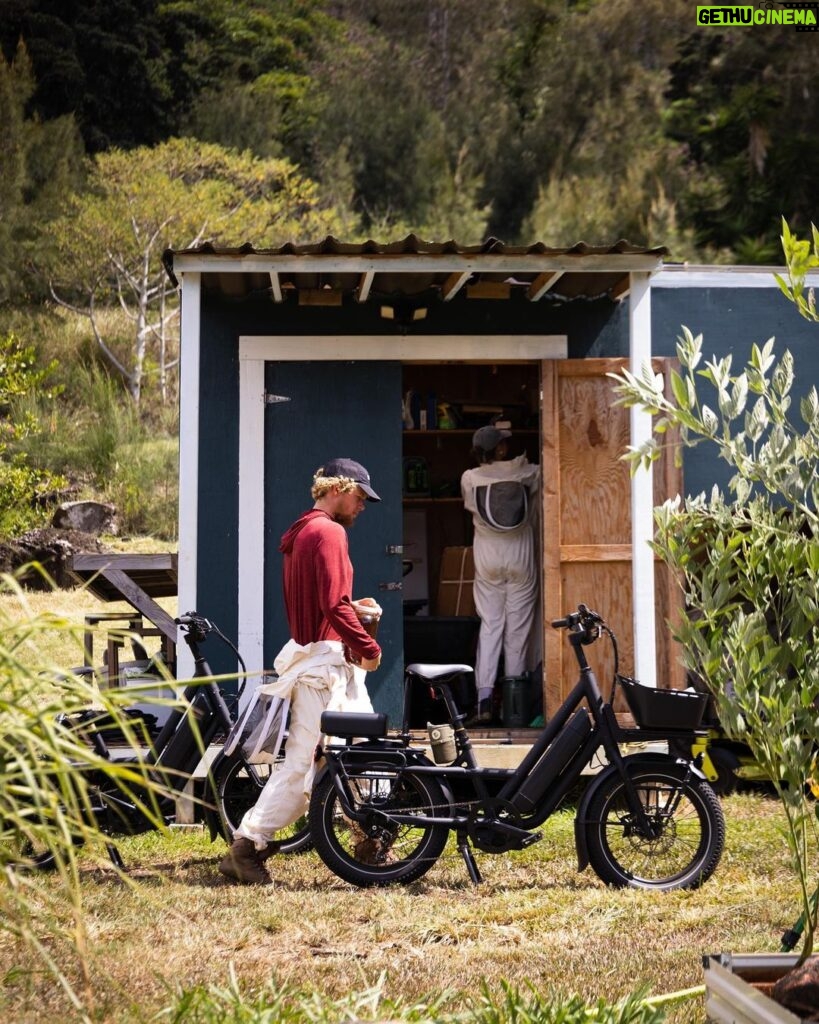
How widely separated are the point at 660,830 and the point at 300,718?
1625 mm

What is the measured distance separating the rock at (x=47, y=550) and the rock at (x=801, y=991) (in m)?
12.9

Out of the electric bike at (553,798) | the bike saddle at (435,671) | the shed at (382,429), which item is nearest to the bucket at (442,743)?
the electric bike at (553,798)

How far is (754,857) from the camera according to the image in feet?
21.5

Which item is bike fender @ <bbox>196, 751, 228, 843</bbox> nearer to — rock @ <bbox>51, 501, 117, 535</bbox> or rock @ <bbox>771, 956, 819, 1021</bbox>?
rock @ <bbox>771, 956, 819, 1021</bbox>

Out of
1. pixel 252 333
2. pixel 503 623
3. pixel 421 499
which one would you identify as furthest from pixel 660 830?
pixel 421 499

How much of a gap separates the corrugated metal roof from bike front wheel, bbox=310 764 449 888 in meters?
2.67

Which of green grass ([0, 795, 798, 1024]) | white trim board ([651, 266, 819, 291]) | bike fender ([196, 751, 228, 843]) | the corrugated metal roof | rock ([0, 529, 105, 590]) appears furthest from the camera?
rock ([0, 529, 105, 590])

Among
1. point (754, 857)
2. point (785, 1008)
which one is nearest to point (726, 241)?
point (754, 857)

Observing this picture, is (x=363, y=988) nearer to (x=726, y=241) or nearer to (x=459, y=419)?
(x=459, y=419)

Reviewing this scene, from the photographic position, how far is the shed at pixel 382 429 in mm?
7816

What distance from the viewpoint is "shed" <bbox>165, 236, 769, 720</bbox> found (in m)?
7.82

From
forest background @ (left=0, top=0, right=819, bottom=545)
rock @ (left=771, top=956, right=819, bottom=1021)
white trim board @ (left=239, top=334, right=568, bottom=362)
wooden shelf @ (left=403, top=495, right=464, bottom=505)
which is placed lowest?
rock @ (left=771, top=956, right=819, bottom=1021)

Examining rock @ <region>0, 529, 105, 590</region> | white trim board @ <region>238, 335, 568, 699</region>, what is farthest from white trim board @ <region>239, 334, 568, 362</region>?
rock @ <region>0, 529, 105, 590</region>

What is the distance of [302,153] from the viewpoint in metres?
30.6
